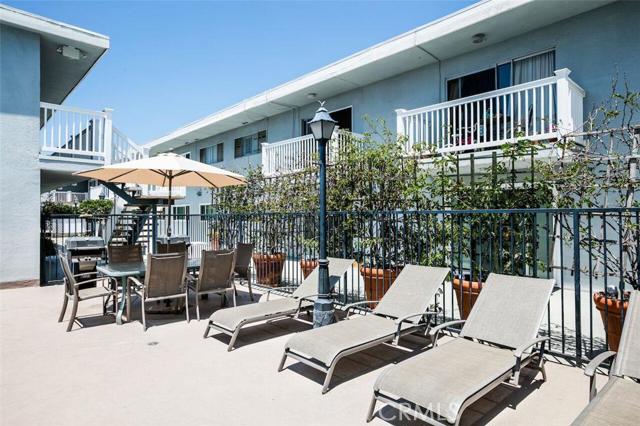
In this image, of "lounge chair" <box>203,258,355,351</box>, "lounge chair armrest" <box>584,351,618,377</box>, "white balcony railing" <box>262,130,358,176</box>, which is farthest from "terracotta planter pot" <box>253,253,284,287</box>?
"lounge chair armrest" <box>584,351,618,377</box>

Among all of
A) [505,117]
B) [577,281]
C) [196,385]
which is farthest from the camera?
[505,117]

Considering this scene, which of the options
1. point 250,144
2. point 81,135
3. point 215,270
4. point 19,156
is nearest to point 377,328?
point 215,270

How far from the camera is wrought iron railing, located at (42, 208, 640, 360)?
4443 mm

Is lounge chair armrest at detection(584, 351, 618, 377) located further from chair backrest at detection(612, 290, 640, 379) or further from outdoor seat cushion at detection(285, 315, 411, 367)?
outdoor seat cushion at detection(285, 315, 411, 367)

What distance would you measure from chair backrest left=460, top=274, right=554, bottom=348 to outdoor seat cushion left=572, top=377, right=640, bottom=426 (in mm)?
909

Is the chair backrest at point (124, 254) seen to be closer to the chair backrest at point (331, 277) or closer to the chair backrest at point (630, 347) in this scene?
the chair backrest at point (331, 277)

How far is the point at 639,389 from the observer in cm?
274

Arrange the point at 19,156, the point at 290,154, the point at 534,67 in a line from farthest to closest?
the point at 290,154 < the point at 534,67 < the point at 19,156

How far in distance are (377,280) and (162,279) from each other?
139 inches

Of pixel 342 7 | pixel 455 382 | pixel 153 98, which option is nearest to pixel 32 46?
pixel 153 98

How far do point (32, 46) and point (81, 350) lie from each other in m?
8.59

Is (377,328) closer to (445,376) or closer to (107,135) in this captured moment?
(445,376)

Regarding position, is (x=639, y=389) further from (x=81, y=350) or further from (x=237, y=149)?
(x=237, y=149)

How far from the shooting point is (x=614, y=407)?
2500 mm
